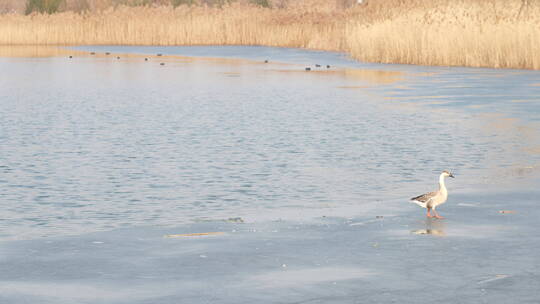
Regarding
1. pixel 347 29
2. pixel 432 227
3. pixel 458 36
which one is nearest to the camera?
pixel 432 227

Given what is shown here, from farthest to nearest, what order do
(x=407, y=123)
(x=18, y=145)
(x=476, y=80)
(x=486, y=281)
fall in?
1. (x=476, y=80)
2. (x=407, y=123)
3. (x=18, y=145)
4. (x=486, y=281)

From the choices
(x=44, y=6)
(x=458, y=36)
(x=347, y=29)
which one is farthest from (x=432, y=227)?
(x=44, y=6)

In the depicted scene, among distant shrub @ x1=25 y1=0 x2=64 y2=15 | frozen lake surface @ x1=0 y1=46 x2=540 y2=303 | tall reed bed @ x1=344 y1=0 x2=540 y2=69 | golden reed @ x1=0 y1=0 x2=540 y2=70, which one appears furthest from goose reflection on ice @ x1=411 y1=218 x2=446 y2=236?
distant shrub @ x1=25 y1=0 x2=64 y2=15

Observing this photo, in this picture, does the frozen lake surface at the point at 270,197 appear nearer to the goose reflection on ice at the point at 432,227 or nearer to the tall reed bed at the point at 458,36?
the goose reflection on ice at the point at 432,227

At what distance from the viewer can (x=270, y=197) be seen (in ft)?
37.1

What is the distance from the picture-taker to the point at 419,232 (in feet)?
30.5

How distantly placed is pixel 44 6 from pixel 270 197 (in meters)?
65.0

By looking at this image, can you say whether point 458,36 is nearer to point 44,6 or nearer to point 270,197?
point 270,197

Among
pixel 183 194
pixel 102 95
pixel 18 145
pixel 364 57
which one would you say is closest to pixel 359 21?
pixel 364 57

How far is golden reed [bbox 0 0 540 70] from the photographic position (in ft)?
105

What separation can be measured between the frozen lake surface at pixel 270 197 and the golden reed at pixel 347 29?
6810 mm

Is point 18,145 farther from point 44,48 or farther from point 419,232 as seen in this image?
point 44,48

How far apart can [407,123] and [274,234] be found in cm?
983

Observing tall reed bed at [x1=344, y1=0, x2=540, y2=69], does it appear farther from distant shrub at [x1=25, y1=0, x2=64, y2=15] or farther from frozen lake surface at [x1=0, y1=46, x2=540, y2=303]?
distant shrub at [x1=25, y1=0, x2=64, y2=15]
